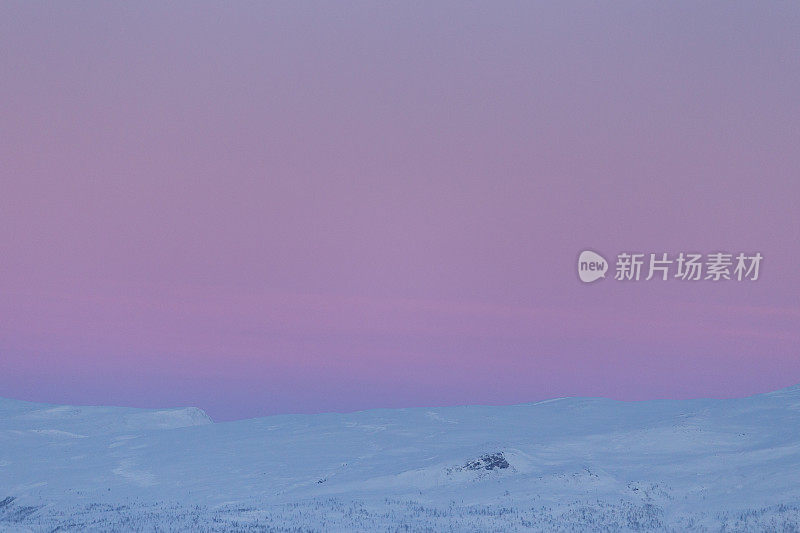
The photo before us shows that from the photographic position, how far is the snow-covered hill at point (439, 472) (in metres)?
34.4

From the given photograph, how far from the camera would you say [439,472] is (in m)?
43.2

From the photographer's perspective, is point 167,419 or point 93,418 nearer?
point 167,419

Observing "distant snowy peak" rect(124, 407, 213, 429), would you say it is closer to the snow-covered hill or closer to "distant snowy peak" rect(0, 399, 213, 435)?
"distant snowy peak" rect(0, 399, 213, 435)

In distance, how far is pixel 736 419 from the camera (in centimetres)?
5403

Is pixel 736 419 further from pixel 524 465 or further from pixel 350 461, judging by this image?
pixel 350 461

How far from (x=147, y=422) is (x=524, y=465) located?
53.2 metres

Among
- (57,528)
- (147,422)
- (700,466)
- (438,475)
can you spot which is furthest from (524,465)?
(147,422)

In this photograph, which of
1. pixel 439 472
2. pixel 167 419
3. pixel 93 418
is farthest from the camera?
pixel 93 418

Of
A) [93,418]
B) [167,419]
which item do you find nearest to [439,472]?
[167,419]

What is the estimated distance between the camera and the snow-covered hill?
3441 cm

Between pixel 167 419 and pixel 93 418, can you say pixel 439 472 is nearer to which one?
pixel 167 419

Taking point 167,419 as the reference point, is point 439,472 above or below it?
above

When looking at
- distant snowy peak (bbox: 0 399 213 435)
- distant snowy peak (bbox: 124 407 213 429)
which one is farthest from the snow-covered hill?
distant snowy peak (bbox: 124 407 213 429)

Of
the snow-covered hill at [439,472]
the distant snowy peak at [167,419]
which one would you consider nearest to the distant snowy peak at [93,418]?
the distant snowy peak at [167,419]
